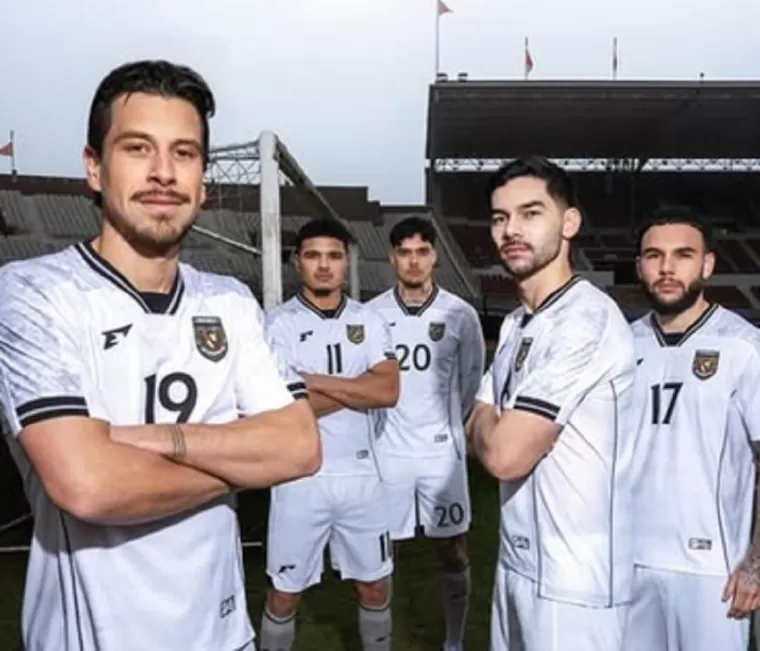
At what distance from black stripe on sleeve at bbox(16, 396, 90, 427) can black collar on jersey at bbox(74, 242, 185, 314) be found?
263 mm

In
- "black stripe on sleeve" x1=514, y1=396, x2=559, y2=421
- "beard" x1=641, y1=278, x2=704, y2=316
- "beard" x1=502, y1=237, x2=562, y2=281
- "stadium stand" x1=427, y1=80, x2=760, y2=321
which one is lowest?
"black stripe on sleeve" x1=514, y1=396, x2=559, y2=421

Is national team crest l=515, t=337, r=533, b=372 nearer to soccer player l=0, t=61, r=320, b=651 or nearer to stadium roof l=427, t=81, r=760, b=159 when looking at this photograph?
soccer player l=0, t=61, r=320, b=651

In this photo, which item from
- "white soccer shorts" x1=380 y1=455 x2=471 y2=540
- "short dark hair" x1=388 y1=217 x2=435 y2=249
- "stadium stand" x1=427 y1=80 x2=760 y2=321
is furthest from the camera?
"stadium stand" x1=427 y1=80 x2=760 y2=321

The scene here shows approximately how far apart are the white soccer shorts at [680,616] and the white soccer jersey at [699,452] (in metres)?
0.04

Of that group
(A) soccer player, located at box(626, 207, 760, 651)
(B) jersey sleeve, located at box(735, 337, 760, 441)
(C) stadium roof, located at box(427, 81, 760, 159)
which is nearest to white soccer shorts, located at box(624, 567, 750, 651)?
(A) soccer player, located at box(626, 207, 760, 651)

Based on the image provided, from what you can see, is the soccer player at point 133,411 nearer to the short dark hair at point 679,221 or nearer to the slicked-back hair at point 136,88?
the slicked-back hair at point 136,88

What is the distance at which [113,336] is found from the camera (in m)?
1.75

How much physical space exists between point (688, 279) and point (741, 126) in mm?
29947

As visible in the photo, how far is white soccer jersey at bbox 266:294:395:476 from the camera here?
14.0 feet

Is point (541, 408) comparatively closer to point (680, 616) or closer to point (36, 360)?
point (680, 616)

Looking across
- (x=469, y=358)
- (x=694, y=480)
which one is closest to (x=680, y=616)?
(x=694, y=480)

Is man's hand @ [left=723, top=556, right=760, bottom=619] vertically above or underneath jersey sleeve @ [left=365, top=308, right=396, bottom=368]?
underneath

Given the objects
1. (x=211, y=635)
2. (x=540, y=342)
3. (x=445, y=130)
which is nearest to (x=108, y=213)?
(x=211, y=635)

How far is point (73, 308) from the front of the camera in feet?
5.68
